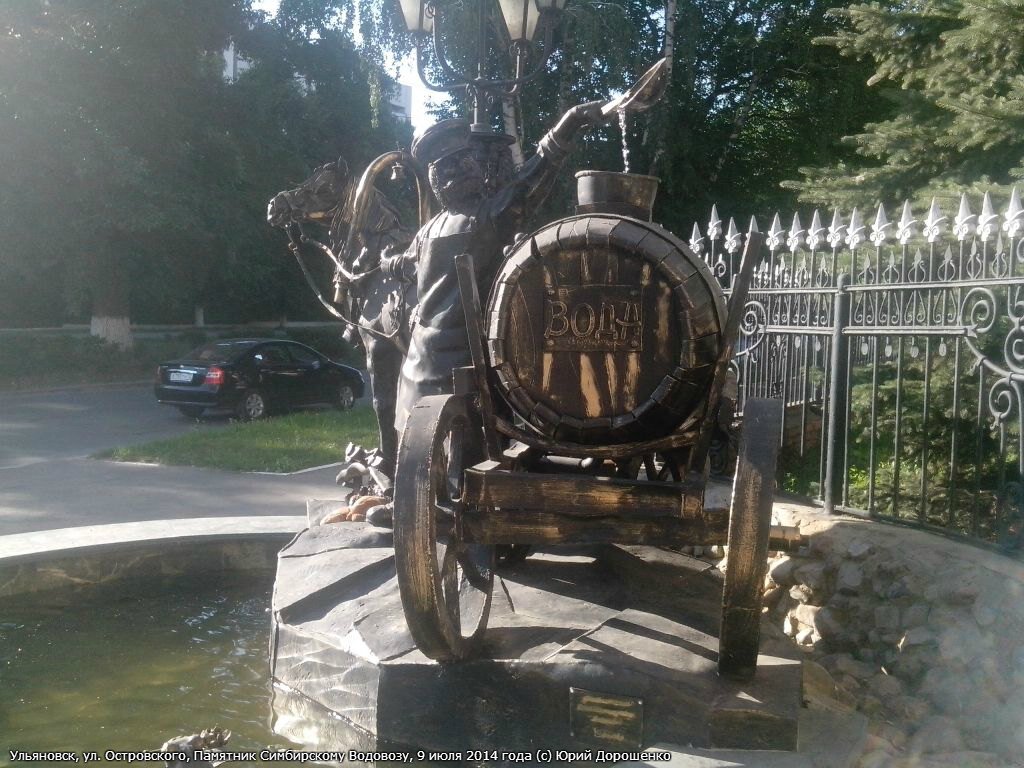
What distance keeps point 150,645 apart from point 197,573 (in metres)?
1.00

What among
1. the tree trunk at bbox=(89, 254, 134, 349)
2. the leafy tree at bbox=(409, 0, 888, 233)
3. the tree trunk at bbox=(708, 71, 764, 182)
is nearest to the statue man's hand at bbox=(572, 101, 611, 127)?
the leafy tree at bbox=(409, 0, 888, 233)

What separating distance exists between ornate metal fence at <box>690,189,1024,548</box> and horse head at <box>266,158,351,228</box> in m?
2.46

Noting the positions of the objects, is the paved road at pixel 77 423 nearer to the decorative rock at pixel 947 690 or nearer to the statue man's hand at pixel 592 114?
the statue man's hand at pixel 592 114

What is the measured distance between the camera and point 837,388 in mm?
4906

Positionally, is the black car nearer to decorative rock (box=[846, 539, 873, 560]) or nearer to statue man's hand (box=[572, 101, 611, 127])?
statue man's hand (box=[572, 101, 611, 127])

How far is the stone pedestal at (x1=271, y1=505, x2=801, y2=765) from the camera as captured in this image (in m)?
3.05

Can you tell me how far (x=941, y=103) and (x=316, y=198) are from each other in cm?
402

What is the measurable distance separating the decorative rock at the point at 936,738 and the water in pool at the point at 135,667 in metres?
2.19

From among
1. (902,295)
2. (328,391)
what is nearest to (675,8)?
(328,391)

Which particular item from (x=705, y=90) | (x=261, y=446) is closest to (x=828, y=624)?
(x=261, y=446)

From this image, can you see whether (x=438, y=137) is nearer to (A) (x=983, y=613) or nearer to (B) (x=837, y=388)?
(B) (x=837, y=388)

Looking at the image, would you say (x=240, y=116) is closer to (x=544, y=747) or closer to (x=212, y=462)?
(x=212, y=462)

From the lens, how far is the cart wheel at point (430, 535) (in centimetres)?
309

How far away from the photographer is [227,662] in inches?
173
